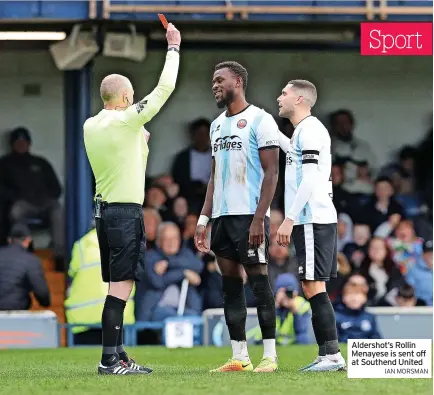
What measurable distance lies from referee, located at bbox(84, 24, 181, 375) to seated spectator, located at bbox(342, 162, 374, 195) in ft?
32.7

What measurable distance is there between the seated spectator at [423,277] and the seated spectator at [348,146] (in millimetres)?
2054

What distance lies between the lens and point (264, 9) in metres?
16.3

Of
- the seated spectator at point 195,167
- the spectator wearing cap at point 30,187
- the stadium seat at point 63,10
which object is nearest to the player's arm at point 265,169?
the stadium seat at point 63,10

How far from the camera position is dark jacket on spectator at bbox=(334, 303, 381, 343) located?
1494cm

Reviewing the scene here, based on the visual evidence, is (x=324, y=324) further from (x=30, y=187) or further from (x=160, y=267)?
(x=30, y=187)

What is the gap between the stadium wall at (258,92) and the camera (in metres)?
19.9

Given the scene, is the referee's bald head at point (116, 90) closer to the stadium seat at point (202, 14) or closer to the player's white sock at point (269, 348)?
the player's white sock at point (269, 348)

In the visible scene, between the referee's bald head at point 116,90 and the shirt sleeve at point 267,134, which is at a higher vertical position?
the referee's bald head at point 116,90

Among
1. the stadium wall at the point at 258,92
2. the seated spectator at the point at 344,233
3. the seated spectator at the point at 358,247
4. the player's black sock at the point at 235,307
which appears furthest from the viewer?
the stadium wall at the point at 258,92

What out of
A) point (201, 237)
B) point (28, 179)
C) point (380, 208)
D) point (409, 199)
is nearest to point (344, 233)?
point (380, 208)

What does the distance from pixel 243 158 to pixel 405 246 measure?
8.80m

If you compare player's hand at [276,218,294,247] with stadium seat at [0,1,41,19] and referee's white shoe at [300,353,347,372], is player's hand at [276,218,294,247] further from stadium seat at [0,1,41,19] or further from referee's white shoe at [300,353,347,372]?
stadium seat at [0,1,41,19]

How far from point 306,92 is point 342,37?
25.8 ft

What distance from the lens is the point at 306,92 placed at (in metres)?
9.67
